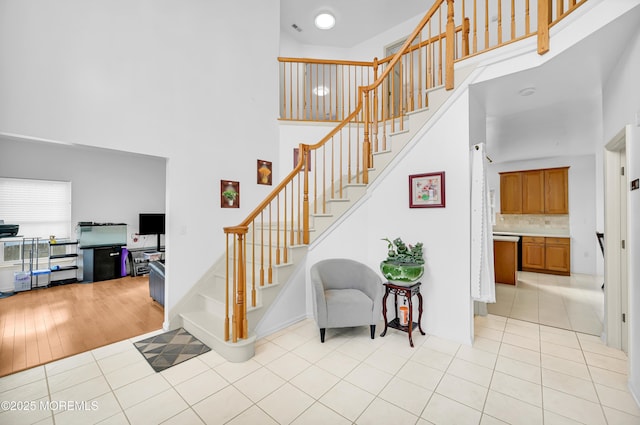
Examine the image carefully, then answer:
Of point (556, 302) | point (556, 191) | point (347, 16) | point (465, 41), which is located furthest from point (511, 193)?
point (347, 16)

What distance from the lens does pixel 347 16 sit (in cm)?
543

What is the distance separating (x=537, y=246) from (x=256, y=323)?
23.4 ft

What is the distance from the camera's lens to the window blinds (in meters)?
4.94

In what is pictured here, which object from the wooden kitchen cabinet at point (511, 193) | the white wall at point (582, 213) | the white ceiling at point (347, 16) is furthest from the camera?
the wooden kitchen cabinet at point (511, 193)

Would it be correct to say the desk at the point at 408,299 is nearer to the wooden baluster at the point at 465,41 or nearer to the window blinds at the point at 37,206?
the wooden baluster at the point at 465,41

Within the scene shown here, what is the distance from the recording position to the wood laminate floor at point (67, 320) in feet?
8.94

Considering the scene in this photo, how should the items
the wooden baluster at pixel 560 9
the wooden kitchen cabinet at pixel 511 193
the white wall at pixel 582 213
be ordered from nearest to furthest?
the wooden baluster at pixel 560 9 < the white wall at pixel 582 213 < the wooden kitchen cabinet at pixel 511 193

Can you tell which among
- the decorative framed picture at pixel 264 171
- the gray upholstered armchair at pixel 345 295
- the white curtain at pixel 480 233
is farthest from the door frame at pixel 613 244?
the decorative framed picture at pixel 264 171

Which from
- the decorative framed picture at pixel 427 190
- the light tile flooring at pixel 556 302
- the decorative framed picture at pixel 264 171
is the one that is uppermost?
the decorative framed picture at pixel 264 171

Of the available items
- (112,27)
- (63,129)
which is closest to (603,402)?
(63,129)

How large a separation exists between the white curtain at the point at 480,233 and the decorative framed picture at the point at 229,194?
3169 millimetres

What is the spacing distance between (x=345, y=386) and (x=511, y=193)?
730 centimetres

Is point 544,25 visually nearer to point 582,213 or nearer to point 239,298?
point 239,298

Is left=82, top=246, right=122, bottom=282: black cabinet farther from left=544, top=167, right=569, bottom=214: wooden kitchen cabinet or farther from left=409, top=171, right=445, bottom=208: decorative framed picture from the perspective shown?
left=544, top=167, right=569, bottom=214: wooden kitchen cabinet
